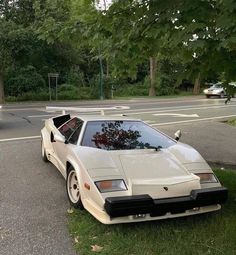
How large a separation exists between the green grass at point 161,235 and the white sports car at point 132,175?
0.19 metres

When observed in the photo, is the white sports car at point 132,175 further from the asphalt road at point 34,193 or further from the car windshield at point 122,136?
the asphalt road at point 34,193

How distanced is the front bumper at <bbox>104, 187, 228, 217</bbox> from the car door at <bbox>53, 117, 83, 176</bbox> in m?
1.65

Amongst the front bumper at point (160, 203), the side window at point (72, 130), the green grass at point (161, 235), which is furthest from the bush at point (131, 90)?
the front bumper at point (160, 203)

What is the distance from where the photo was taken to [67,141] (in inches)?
248

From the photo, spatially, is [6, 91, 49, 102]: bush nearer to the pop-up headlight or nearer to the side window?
the side window

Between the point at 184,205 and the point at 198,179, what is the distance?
0.41 meters

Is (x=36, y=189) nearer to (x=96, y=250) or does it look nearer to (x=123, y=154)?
(x=123, y=154)

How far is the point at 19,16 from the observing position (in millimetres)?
28375

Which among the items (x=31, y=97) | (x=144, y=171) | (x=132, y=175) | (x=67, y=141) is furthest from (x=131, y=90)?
(x=132, y=175)

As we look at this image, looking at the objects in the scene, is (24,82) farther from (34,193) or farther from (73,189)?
(73,189)

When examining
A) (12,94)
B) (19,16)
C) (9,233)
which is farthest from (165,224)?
(12,94)

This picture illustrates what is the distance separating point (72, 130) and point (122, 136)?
967 mm

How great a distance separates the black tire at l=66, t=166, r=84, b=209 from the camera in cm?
547

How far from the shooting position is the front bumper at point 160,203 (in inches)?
176
